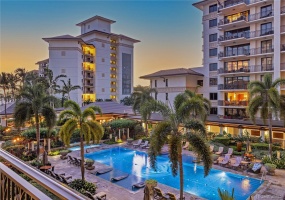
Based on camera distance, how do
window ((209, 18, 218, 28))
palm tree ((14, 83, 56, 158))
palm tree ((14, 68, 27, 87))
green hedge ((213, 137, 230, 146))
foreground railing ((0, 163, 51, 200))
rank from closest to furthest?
1. foreground railing ((0, 163, 51, 200))
2. palm tree ((14, 83, 56, 158))
3. green hedge ((213, 137, 230, 146))
4. window ((209, 18, 218, 28))
5. palm tree ((14, 68, 27, 87))

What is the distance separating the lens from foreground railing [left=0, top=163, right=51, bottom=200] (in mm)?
1813

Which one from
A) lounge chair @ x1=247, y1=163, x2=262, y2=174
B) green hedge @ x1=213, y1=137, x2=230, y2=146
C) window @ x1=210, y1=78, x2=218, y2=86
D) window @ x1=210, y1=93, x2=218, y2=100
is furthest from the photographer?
window @ x1=210, y1=93, x2=218, y2=100

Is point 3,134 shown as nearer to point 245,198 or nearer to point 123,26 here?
point 245,198

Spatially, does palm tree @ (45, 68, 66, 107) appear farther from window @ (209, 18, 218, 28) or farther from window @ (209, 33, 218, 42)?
window @ (209, 18, 218, 28)

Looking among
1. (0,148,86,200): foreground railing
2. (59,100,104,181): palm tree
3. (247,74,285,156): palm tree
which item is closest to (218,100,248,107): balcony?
(247,74,285,156): palm tree

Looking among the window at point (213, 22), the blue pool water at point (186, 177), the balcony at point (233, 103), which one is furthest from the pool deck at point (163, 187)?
the window at point (213, 22)

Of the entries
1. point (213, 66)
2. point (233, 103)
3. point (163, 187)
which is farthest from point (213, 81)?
point (163, 187)

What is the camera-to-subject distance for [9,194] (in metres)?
2.50

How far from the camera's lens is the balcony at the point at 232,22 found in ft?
102

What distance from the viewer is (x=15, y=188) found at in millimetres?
2332

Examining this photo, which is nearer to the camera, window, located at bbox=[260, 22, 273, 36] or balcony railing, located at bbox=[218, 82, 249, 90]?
window, located at bbox=[260, 22, 273, 36]

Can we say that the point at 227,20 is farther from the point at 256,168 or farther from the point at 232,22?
the point at 256,168

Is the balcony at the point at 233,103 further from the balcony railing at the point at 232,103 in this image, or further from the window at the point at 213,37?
the window at the point at 213,37

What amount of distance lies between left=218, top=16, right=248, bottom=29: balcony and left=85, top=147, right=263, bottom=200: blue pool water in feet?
68.8
